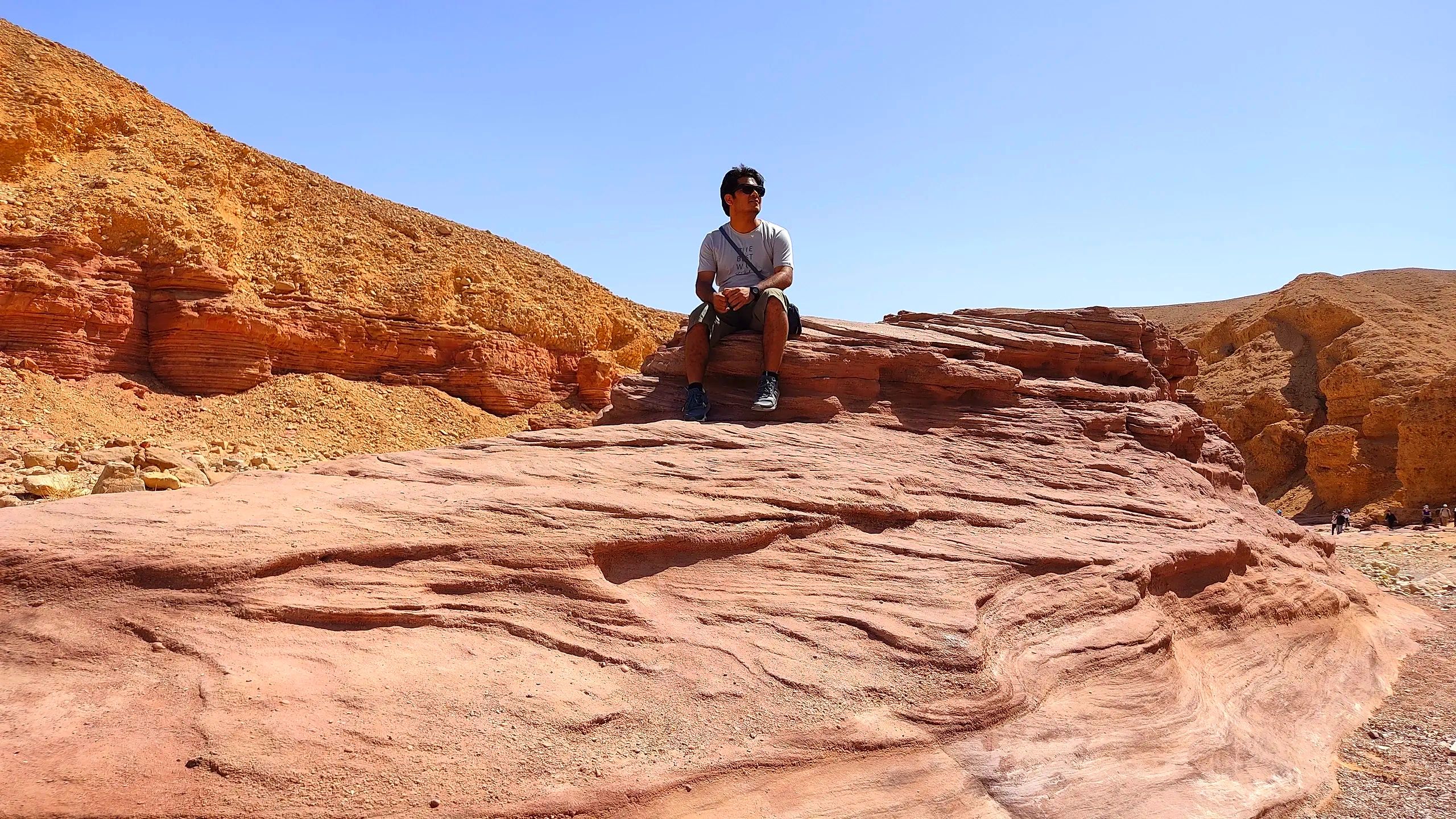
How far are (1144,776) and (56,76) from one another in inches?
1109

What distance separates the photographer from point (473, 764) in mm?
3312

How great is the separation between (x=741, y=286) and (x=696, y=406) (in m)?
1.05

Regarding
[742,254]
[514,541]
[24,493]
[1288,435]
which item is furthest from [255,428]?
[1288,435]

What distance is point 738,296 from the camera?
6.89m

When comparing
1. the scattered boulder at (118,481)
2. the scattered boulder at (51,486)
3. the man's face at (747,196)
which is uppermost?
the man's face at (747,196)

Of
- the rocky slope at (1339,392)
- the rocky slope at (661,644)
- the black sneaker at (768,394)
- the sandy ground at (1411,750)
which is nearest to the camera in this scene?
the rocky slope at (661,644)

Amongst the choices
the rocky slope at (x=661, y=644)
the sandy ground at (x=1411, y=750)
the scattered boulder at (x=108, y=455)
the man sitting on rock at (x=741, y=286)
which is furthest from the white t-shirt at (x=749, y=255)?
the scattered boulder at (x=108, y=455)

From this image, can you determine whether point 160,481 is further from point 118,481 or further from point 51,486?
point 51,486

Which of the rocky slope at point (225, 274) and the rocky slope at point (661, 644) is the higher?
the rocky slope at point (225, 274)

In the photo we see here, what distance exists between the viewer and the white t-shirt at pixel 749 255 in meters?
7.20

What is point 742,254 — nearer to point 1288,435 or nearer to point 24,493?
point 24,493

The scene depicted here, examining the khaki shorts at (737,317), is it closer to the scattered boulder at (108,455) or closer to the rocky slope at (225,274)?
the scattered boulder at (108,455)

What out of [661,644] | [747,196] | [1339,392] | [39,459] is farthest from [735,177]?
[1339,392]

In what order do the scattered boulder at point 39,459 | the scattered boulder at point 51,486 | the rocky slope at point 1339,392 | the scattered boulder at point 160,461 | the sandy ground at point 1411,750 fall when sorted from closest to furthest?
the sandy ground at point 1411,750, the scattered boulder at point 51,486, the scattered boulder at point 160,461, the scattered boulder at point 39,459, the rocky slope at point 1339,392
